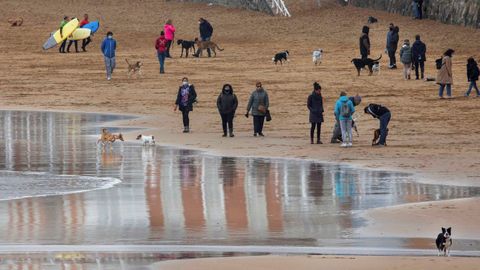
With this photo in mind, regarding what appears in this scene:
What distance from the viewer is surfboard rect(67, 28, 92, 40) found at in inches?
2378

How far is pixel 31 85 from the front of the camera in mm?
50812

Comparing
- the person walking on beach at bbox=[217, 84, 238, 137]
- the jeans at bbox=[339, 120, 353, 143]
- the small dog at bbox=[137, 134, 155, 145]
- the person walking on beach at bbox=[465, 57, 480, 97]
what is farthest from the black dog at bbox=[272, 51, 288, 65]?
the jeans at bbox=[339, 120, 353, 143]

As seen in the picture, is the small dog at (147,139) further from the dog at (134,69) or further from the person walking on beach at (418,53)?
the dog at (134,69)

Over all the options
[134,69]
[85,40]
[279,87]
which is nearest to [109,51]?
[134,69]

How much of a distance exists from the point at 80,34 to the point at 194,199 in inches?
1365

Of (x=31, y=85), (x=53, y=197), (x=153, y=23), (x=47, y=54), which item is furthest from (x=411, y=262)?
(x=153, y=23)

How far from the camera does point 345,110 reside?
33.5 m

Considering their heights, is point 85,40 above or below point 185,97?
above

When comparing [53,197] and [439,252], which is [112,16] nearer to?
[53,197]

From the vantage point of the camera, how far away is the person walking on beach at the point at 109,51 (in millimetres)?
50156

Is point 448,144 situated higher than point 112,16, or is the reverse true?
point 112,16

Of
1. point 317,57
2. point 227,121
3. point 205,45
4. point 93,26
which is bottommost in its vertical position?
point 227,121

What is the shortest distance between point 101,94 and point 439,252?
28677 mm

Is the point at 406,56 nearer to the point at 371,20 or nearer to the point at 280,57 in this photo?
the point at 280,57
